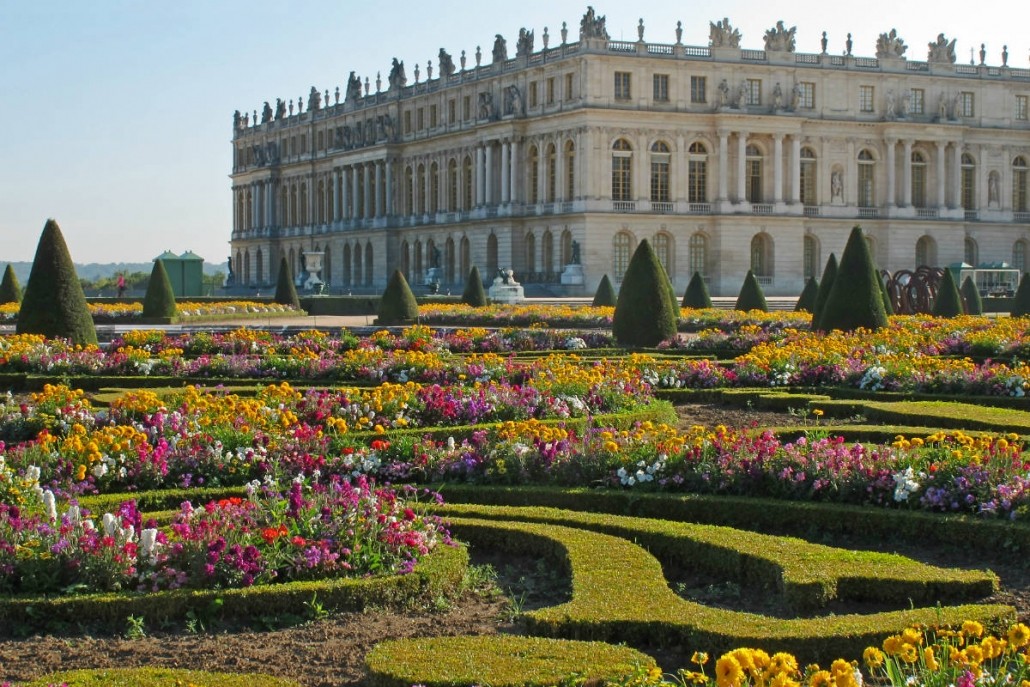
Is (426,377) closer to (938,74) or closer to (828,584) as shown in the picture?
(828,584)

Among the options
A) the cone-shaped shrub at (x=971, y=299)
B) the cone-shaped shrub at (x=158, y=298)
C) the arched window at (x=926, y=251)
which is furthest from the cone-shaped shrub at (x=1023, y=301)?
the arched window at (x=926, y=251)

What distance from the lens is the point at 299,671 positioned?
714 centimetres

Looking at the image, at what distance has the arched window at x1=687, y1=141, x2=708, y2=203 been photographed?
221 ft

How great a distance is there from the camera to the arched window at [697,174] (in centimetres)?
6738

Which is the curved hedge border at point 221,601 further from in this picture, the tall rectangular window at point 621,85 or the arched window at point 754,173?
the arched window at point 754,173

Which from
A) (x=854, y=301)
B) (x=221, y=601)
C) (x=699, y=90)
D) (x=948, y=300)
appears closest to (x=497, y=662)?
(x=221, y=601)

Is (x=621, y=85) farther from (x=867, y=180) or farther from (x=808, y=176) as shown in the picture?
(x=867, y=180)

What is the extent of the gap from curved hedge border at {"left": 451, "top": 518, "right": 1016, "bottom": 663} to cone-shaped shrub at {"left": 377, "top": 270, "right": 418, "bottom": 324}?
27690 millimetres

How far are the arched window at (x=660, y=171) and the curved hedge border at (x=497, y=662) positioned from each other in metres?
60.5

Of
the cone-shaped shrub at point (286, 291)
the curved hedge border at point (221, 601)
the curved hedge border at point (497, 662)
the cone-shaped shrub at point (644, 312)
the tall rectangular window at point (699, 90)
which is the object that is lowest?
the curved hedge border at point (497, 662)

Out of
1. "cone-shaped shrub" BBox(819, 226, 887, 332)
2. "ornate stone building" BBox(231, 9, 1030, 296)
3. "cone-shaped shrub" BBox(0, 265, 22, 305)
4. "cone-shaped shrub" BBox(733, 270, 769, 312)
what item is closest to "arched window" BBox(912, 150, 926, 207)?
"ornate stone building" BBox(231, 9, 1030, 296)

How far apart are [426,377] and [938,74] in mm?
58783

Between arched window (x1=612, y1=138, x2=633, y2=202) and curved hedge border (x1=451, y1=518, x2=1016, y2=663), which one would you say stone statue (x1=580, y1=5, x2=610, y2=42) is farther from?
curved hedge border (x1=451, y1=518, x2=1016, y2=663)

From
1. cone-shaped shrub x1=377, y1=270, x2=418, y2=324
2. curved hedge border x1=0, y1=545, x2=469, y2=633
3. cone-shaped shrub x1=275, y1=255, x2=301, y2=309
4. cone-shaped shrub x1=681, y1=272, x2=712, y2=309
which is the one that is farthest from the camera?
cone-shaped shrub x1=275, y1=255, x2=301, y2=309
